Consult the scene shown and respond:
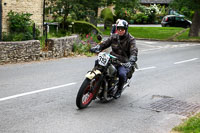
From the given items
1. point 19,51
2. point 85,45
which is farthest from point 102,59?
point 85,45

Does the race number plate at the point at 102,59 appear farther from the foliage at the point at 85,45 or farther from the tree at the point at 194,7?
the tree at the point at 194,7

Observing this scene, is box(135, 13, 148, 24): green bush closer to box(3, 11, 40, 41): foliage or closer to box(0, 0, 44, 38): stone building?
box(0, 0, 44, 38): stone building

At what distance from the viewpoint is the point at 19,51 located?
14.1 metres

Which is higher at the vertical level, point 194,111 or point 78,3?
point 78,3

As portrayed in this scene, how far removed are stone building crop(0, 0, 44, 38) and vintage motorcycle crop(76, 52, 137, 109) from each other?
1107 cm

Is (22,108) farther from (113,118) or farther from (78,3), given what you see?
(78,3)

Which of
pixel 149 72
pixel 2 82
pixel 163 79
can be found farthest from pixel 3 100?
pixel 149 72

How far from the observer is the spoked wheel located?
6937 millimetres

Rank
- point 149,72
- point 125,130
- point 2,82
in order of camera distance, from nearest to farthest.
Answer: point 125,130 → point 2,82 → point 149,72

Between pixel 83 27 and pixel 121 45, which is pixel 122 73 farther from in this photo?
pixel 83 27

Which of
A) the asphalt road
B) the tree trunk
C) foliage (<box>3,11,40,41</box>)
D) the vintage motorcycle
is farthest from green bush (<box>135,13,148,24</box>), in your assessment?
the vintage motorcycle

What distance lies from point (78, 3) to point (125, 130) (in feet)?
69.7

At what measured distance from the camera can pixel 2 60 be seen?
44.2 feet

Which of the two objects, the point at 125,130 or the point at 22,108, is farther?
the point at 22,108
